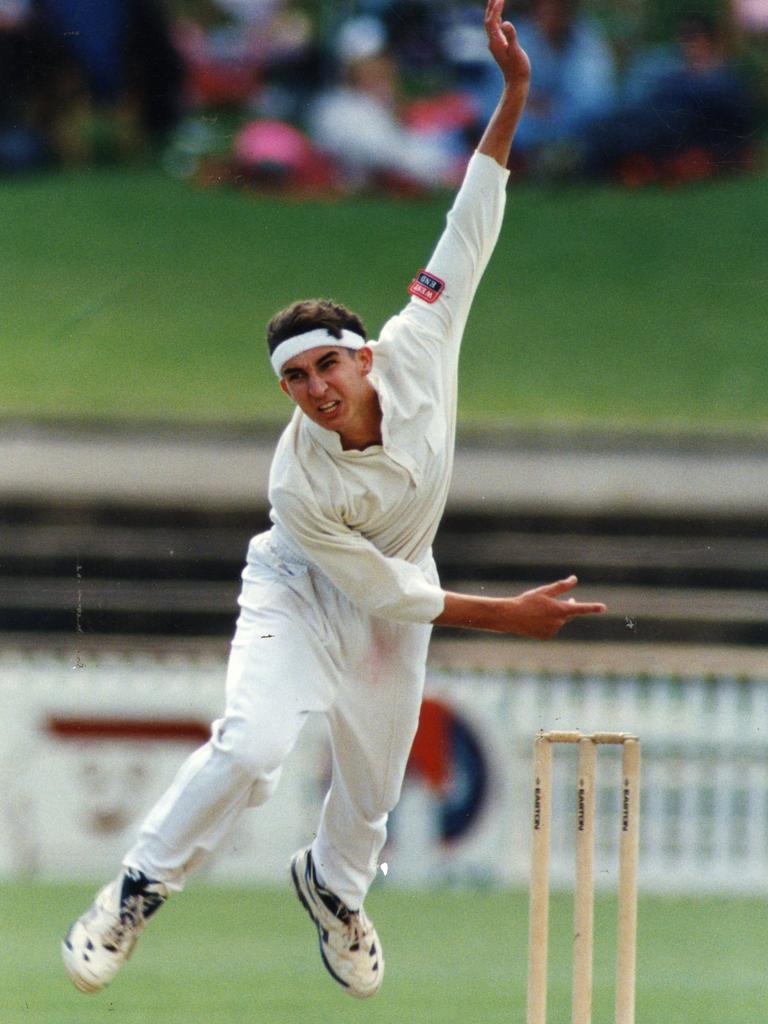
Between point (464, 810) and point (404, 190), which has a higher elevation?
point (404, 190)

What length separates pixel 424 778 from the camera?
20.9 ft

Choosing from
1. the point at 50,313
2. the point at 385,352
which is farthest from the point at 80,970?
the point at 50,313

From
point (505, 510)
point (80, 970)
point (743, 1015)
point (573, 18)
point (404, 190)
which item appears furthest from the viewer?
point (404, 190)

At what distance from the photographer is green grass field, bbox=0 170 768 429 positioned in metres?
10.5

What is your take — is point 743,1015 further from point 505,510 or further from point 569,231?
point 569,231

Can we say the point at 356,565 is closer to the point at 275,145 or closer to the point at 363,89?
the point at 363,89

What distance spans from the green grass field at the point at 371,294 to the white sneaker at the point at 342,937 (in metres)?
6.24

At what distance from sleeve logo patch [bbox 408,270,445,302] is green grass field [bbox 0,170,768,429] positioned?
6340 millimetres

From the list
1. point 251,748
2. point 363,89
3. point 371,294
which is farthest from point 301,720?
point 363,89

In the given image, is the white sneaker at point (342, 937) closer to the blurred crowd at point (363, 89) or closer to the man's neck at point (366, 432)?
the man's neck at point (366, 432)

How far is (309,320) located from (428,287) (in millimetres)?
291

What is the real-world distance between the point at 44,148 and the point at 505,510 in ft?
18.8

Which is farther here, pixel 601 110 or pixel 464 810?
pixel 601 110

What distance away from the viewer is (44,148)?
13312 mm
